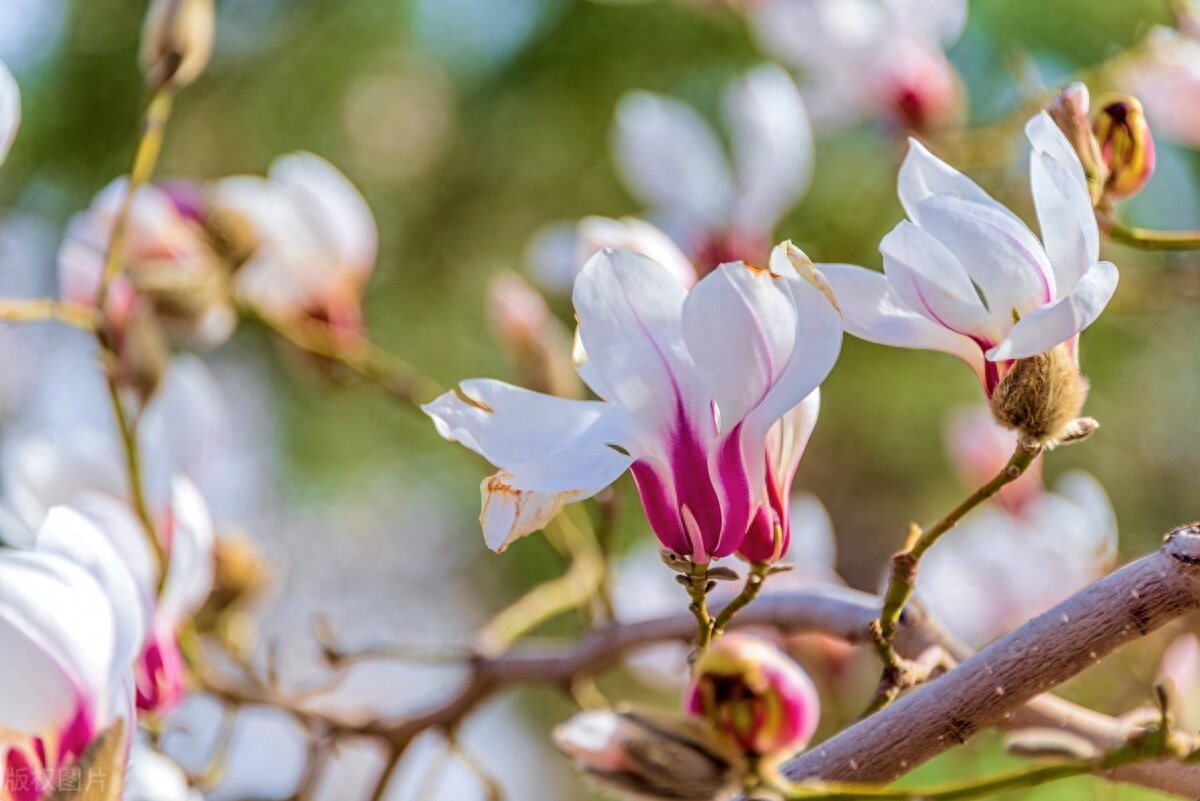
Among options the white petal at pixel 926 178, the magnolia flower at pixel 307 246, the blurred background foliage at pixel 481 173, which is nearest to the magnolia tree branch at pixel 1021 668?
the white petal at pixel 926 178

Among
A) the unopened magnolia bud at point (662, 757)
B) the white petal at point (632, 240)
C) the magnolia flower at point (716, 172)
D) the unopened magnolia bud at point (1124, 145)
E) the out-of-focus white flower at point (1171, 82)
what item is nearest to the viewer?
the unopened magnolia bud at point (662, 757)

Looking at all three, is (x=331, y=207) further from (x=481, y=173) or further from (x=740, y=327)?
(x=481, y=173)

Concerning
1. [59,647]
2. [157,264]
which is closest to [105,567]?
[59,647]

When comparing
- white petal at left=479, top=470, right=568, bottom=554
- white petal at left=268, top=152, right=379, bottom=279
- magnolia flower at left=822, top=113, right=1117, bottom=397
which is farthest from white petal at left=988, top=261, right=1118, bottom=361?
white petal at left=268, top=152, right=379, bottom=279

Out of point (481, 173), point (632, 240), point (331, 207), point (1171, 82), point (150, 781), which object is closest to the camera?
point (150, 781)

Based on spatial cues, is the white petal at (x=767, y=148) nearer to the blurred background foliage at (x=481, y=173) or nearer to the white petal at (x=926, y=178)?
the white petal at (x=926, y=178)

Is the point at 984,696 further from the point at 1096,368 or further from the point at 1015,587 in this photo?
the point at 1096,368

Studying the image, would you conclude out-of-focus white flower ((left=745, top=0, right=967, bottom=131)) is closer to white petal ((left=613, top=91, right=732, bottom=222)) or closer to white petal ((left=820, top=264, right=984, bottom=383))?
white petal ((left=613, top=91, right=732, bottom=222))
